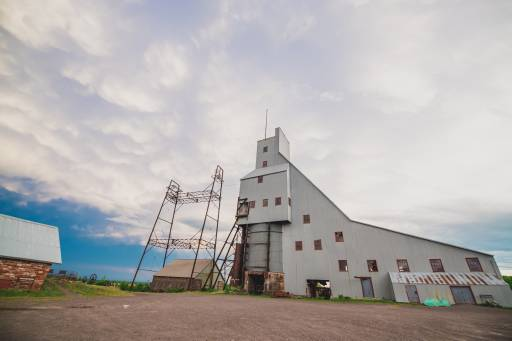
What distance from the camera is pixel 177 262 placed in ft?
117

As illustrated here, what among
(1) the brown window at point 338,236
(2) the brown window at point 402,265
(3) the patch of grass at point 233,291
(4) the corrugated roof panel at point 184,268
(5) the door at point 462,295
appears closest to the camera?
(5) the door at point 462,295

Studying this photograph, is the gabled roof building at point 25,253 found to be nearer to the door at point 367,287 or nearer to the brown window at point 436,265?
the door at point 367,287

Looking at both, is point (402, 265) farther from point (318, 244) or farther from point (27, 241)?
point (27, 241)

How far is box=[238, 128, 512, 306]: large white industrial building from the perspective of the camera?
1864 centimetres

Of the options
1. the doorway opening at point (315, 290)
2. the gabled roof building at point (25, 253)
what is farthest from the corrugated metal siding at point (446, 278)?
the gabled roof building at point (25, 253)

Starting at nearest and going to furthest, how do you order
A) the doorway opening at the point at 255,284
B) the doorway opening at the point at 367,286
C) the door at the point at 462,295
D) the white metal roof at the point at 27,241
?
1. the white metal roof at the point at 27,241
2. the door at the point at 462,295
3. the doorway opening at the point at 367,286
4. the doorway opening at the point at 255,284

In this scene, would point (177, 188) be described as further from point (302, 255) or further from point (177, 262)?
point (302, 255)

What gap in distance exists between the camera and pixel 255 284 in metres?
27.7

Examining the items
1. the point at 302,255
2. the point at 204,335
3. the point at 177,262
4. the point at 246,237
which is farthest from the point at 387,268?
the point at 177,262

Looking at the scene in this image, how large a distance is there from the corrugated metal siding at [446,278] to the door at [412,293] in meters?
0.41

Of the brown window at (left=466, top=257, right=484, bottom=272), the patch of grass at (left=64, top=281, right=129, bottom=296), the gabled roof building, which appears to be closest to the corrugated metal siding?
the brown window at (left=466, top=257, right=484, bottom=272)

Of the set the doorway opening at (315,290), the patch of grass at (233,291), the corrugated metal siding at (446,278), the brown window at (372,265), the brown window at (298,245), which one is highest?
the brown window at (298,245)

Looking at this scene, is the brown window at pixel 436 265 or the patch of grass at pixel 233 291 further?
the patch of grass at pixel 233 291

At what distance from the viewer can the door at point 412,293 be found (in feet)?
61.6
